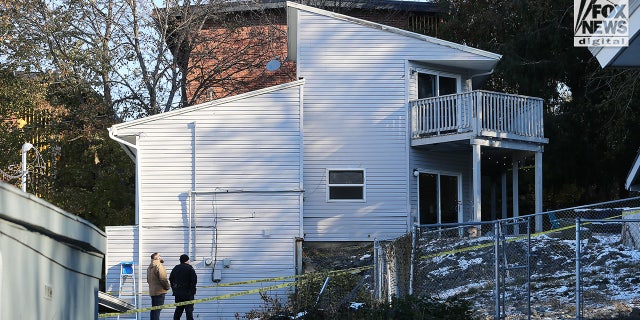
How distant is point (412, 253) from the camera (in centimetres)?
1623

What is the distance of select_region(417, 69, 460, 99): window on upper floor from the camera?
2833 centimetres

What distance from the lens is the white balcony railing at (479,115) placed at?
86.0 ft

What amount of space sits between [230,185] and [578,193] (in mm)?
16817

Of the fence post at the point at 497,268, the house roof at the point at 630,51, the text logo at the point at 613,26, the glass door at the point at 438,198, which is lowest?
the fence post at the point at 497,268

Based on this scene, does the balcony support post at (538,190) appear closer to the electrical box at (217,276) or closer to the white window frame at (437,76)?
the white window frame at (437,76)

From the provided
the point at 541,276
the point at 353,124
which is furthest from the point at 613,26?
the point at 353,124

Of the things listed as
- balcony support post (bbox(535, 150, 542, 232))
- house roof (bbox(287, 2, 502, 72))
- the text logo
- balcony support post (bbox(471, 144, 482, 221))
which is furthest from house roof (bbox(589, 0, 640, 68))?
Result: house roof (bbox(287, 2, 502, 72))

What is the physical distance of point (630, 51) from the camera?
10.4 metres

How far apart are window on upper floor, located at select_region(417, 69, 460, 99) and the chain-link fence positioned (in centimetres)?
631

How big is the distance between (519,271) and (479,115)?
26.4 feet

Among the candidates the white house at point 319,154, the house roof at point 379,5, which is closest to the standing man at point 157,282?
the white house at point 319,154

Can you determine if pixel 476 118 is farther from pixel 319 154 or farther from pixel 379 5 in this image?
pixel 379 5

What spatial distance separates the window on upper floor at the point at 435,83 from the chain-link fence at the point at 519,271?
6.31m

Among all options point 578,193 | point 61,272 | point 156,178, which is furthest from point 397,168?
point 61,272
